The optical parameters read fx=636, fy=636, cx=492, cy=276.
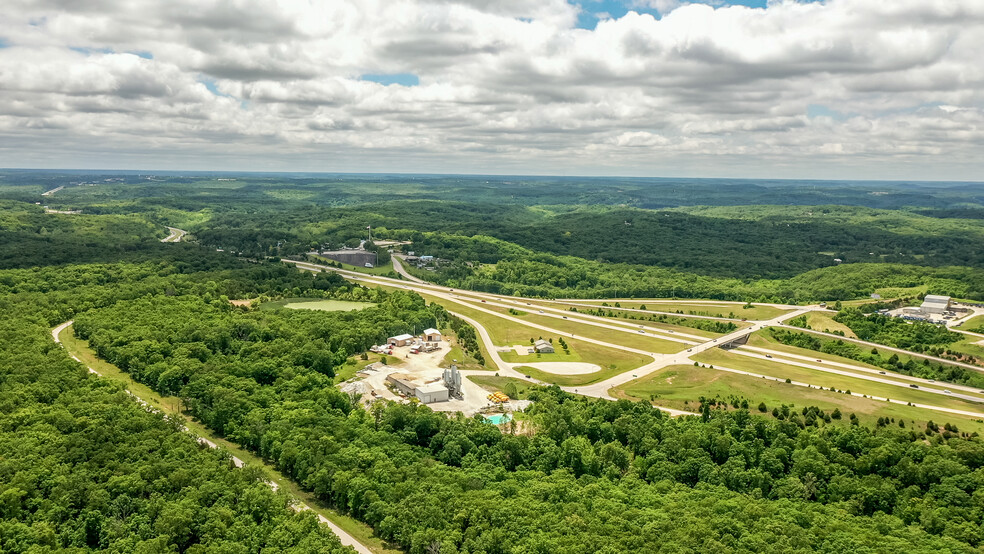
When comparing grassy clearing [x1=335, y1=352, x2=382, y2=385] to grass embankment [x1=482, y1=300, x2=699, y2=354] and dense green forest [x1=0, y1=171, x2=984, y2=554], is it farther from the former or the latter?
grass embankment [x1=482, y1=300, x2=699, y2=354]

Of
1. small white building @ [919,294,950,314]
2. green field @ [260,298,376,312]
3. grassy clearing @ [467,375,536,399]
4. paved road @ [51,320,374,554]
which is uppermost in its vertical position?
small white building @ [919,294,950,314]

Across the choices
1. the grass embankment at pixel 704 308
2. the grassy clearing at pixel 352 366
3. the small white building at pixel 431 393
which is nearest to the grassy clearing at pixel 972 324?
the grass embankment at pixel 704 308

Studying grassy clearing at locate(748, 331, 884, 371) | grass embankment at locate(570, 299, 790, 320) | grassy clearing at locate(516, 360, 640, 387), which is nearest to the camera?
grassy clearing at locate(516, 360, 640, 387)

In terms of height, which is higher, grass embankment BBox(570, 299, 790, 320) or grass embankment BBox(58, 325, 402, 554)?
grass embankment BBox(570, 299, 790, 320)

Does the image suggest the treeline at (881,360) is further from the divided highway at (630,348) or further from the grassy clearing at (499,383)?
the grassy clearing at (499,383)

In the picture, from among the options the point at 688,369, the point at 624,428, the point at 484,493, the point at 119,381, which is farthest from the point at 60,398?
the point at 688,369

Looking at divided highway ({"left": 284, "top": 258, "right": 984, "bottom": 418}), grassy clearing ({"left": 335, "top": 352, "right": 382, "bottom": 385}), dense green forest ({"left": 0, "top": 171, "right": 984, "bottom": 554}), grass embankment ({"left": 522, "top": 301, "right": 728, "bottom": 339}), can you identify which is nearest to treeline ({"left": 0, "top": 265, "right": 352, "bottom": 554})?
dense green forest ({"left": 0, "top": 171, "right": 984, "bottom": 554})

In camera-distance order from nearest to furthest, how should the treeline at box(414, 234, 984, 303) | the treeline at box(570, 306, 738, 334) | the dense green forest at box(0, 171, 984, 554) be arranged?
the dense green forest at box(0, 171, 984, 554) → the treeline at box(570, 306, 738, 334) → the treeline at box(414, 234, 984, 303)
